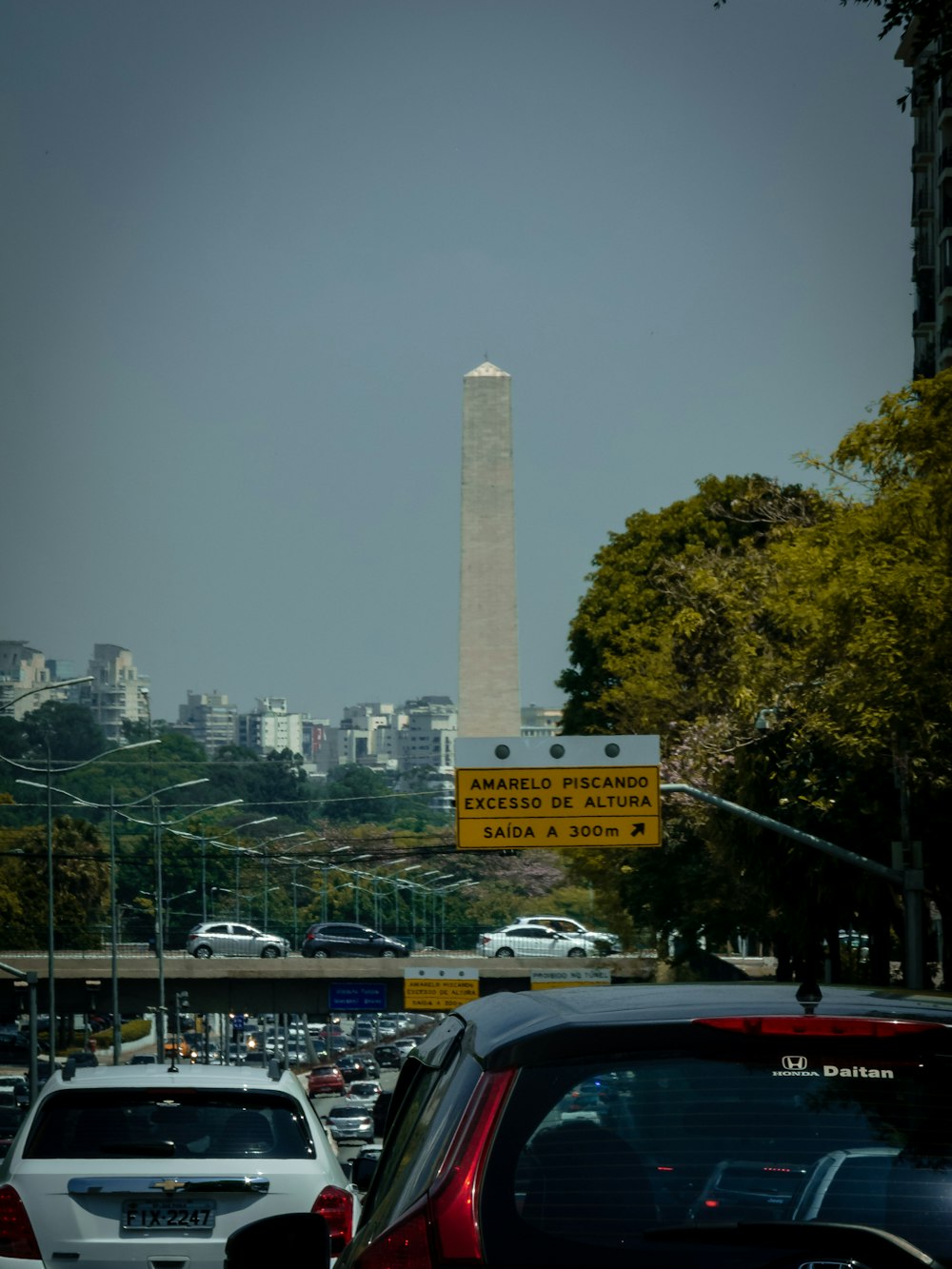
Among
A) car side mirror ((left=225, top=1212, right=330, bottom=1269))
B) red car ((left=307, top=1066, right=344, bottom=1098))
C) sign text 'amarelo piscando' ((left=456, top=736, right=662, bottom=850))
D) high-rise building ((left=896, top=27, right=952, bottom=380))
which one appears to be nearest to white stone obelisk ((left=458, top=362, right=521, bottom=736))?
high-rise building ((left=896, top=27, right=952, bottom=380))

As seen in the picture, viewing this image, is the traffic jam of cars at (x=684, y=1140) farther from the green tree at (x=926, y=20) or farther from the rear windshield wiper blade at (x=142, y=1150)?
the green tree at (x=926, y=20)

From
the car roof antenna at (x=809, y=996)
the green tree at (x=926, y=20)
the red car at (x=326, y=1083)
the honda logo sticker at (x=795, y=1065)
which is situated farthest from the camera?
the red car at (x=326, y=1083)

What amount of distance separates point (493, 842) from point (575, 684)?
20.5 meters

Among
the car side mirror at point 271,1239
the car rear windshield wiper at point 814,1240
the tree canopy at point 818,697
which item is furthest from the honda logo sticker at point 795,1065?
the tree canopy at point 818,697

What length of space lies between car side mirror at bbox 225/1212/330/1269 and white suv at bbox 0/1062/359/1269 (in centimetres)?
273

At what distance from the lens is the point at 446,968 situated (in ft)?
204

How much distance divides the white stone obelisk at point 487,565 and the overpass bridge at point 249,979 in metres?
10.4

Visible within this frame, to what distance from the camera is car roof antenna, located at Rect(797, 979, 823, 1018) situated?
385 centimetres

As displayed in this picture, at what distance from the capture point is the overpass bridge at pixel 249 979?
6469 centimetres

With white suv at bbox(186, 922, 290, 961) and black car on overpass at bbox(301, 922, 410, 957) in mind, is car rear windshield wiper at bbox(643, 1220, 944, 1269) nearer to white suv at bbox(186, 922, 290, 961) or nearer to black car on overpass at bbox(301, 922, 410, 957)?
black car on overpass at bbox(301, 922, 410, 957)

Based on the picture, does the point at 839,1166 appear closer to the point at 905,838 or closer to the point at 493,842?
the point at 905,838

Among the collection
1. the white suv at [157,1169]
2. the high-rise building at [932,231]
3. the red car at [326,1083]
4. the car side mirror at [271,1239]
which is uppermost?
the high-rise building at [932,231]

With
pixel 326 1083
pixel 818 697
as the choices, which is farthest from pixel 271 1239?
pixel 326 1083

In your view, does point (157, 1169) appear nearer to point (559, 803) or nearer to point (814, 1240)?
point (814, 1240)
